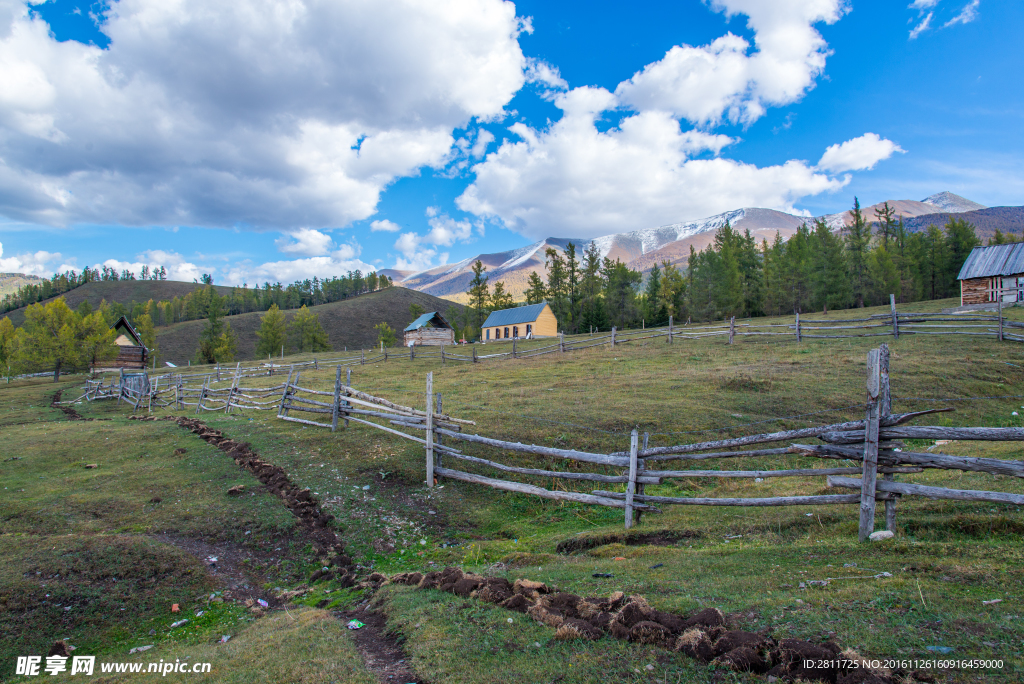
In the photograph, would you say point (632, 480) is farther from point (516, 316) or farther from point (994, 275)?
point (516, 316)

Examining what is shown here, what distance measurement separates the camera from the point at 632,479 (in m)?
7.81

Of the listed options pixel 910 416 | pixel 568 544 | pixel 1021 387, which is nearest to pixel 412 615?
pixel 568 544

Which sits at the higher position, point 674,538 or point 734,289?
point 734,289

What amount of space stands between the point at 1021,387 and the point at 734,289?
43.2m

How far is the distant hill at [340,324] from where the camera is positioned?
314 feet

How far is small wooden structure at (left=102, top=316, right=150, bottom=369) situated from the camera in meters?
51.8

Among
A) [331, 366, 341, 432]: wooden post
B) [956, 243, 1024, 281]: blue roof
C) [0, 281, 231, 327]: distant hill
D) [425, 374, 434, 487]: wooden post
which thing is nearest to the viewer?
[425, 374, 434, 487]: wooden post

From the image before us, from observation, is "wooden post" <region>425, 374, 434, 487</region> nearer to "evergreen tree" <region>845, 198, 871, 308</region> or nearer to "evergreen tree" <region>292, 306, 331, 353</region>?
"evergreen tree" <region>845, 198, 871, 308</region>

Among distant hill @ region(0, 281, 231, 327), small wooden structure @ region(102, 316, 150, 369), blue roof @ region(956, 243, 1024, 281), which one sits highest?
distant hill @ region(0, 281, 231, 327)

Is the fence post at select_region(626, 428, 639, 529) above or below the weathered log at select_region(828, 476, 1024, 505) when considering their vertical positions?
below

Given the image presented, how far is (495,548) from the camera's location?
7.41m

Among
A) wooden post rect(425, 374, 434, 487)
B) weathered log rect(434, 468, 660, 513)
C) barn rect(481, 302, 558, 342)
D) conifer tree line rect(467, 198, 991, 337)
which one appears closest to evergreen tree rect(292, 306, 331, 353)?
barn rect(481, 302, 558, 342)

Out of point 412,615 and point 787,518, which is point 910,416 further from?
point 412,615

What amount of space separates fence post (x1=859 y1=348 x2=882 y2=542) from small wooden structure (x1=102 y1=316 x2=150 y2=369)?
66.1 metres
